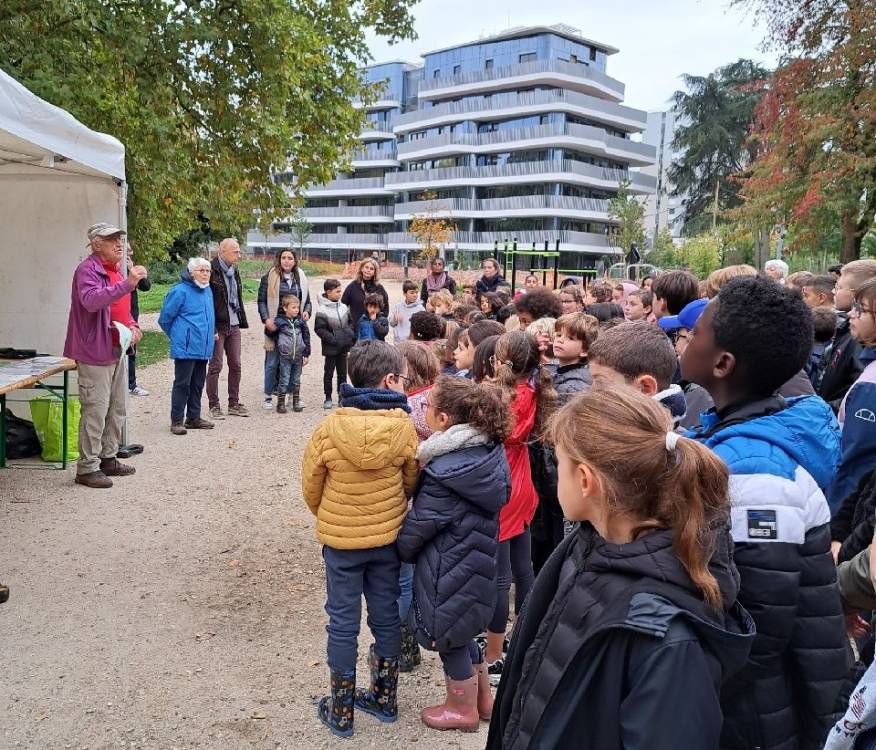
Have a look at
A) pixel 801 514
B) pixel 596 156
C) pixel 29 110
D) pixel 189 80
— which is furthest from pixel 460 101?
pixel 801 514

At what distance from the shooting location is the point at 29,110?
5145 mm

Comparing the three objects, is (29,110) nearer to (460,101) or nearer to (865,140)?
(865,140)

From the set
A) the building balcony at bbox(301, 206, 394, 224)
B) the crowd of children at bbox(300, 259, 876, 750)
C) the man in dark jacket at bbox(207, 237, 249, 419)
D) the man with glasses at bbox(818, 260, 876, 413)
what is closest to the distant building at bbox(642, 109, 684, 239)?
the building balcony at bbox(301, 206, 394, 224)

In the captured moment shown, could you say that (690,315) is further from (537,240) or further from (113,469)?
(537,240)

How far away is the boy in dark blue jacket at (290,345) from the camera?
9148 millimetres

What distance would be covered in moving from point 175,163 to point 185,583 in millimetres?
7311

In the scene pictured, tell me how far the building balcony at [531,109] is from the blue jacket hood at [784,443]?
58.7 m

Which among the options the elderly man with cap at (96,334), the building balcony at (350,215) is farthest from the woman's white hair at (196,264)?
the building balcony at (350,215)

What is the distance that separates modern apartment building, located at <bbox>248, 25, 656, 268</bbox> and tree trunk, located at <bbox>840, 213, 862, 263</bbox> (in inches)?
1512

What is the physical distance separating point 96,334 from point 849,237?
16057 millimetres

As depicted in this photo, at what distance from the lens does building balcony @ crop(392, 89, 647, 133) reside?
5678 centimetres

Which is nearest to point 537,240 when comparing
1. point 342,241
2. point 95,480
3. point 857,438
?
point 342,241

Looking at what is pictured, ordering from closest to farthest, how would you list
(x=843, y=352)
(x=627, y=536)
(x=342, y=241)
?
(x=627, y=536) < (x=843, y=352) < (x=342, y=241)

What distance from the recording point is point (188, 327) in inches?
310
